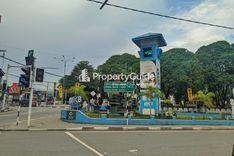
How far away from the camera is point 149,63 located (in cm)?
3338

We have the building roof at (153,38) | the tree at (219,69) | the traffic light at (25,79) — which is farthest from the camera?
the tree at (219,69)

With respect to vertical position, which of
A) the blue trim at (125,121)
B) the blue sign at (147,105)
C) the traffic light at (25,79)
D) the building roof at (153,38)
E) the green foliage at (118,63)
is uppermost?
the green foliage at (118,63)

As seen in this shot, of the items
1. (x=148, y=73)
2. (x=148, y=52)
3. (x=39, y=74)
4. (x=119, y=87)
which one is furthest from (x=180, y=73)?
(x=39, y=74)

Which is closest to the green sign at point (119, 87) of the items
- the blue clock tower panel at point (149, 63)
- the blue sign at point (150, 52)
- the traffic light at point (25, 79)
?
the blue clock tower panel at point (149, 63)

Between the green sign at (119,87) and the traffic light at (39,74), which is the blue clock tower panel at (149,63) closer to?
the green sign at (119,87)

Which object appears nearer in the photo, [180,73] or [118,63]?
[180,73]

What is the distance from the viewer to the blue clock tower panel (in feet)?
106

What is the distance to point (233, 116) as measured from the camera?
106 feet

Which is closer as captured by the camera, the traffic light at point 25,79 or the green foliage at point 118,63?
the traffic light at point 25,79

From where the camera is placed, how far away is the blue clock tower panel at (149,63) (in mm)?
32231

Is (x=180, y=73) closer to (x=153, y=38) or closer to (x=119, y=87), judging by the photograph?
(x=153, y=38)

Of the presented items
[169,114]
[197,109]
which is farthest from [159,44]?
[197,109]

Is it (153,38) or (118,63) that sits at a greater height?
(118,63)

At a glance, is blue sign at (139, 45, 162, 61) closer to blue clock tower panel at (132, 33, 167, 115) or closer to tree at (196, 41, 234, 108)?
blue clock tower panel at (132, 33, 167, 115)
